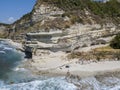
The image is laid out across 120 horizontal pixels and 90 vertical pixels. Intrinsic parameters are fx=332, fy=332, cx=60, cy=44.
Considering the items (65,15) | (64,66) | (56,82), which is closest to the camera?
(56,82)

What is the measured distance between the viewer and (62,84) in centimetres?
4619

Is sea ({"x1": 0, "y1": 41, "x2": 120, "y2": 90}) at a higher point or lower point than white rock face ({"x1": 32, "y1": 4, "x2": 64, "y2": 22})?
lower

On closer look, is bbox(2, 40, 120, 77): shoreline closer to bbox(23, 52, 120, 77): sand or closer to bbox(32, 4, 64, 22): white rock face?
bbox(23, 52, 120, 77): sand

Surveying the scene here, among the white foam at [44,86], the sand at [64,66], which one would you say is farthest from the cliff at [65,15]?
the white foam at [44,86]

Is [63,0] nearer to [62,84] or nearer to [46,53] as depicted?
[46,53]

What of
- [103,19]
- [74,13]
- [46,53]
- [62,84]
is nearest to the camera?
[62,84]

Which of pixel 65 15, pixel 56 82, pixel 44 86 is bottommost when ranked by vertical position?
pixel 44 86

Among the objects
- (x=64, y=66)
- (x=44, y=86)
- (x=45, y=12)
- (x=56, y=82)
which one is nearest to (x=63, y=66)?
(x=64, y=66)

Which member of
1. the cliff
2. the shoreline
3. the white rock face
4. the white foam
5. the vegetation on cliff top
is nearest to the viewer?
the white foam

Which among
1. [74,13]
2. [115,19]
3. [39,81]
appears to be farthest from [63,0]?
[39,81]

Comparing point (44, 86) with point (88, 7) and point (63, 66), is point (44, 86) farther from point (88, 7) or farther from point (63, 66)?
point (88, 7)

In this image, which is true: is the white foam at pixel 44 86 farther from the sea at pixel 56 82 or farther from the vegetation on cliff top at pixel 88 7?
the vegetation on cliff top at pixel 88 7

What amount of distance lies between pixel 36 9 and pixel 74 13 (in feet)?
28.8

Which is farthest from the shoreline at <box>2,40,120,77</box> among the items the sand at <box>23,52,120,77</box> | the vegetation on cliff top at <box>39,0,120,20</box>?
the vegetation on cliff top at <box>39,0,120,20</box>
